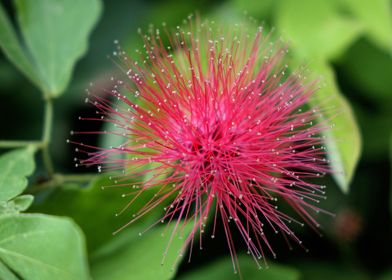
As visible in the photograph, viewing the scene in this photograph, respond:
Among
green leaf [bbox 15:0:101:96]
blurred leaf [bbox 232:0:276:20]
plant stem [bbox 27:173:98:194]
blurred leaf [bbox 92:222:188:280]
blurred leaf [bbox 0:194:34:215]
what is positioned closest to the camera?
blurred leaf [bbox 0:194:34:215]

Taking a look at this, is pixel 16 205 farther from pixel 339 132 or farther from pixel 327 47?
pixel 327 47

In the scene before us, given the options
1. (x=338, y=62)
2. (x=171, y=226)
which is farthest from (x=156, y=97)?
(x=338, y=62)

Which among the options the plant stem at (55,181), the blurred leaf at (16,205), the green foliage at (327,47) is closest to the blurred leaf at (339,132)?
the green foliage at (327,47)

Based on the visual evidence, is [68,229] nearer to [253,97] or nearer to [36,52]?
[253,97]

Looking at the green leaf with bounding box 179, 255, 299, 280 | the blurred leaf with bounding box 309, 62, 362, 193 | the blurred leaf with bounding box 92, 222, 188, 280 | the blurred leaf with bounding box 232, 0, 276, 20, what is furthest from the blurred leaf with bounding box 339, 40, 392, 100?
the blurred leaf with bounding box 92, 222, 188, 280

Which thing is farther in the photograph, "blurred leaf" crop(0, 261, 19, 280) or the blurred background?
the blurred background

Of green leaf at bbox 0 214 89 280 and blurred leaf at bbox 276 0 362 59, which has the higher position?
blurred leaf at bbox 276 0 362 59

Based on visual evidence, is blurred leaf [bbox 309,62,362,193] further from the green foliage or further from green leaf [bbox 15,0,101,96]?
green leaf [bbox 15,0,101,96]
